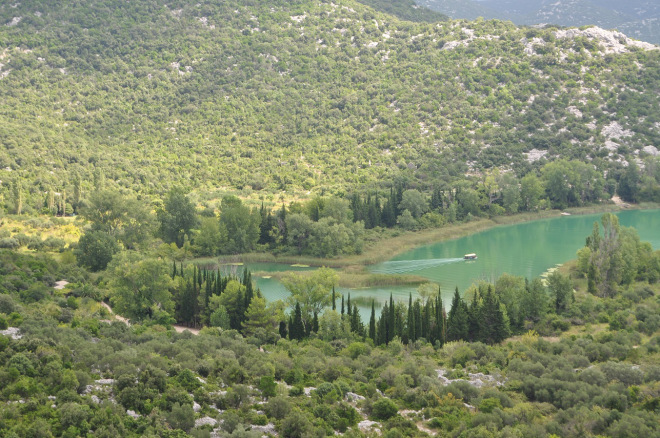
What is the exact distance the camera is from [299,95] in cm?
17575

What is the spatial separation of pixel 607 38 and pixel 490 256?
347 ft

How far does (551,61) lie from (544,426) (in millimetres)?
148941

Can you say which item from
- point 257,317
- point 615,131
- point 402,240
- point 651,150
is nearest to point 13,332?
point 257,317

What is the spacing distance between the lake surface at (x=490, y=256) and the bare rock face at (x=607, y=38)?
2521 inches

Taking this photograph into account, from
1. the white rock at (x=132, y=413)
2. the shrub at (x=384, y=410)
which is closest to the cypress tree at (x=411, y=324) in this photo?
the shrub at (x=384, y=410)

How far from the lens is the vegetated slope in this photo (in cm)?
14825

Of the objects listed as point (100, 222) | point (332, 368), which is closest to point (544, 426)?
point (332, 368)

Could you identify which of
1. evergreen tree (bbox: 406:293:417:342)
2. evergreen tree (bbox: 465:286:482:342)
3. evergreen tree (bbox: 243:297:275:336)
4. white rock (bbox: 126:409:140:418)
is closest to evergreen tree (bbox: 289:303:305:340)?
evergreen tree (bbox: 243:297:275:336)

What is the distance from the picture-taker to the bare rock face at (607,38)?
180m

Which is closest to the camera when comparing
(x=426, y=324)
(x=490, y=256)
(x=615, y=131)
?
(x=426, y=324)

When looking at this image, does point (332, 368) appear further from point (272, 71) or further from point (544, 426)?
point (272, 71)

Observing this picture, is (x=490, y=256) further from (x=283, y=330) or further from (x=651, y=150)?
(x=651, y=150)

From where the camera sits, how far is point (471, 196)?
12594 centimetres

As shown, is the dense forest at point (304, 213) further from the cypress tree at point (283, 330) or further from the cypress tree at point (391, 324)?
the cypress tree at point (283, 330)
